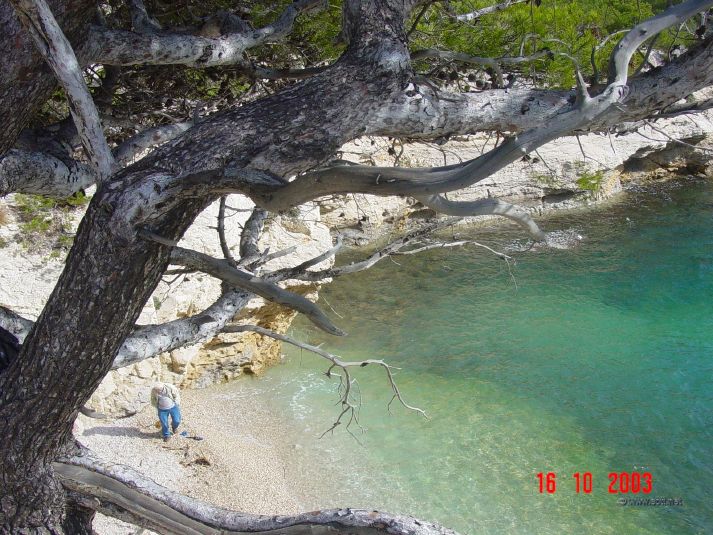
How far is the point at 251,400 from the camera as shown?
9.98 meters

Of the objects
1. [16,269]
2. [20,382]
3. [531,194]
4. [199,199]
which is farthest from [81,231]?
[531,194]

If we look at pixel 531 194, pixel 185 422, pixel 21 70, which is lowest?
pixel 185 422

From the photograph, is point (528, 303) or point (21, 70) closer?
point (21, 70)

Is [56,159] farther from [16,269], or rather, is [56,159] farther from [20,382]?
[16,269]

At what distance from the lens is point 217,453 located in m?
8.69

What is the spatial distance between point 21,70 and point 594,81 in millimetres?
2203

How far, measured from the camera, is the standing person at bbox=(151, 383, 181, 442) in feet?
27.4

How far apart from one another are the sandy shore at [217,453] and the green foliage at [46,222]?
7.90ft

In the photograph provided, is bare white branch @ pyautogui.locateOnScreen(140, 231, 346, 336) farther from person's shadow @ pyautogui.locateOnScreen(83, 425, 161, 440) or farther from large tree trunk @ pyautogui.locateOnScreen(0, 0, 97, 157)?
person's shadow @ pyautogui.locateOnScreen(83, 425, 161, 440)

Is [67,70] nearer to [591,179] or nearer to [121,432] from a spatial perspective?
[121,432]

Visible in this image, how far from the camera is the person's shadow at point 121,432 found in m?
8.63

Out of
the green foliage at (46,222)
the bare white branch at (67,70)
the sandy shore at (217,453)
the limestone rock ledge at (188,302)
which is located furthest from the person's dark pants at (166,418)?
the bare white branch at (67,70)
